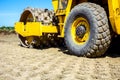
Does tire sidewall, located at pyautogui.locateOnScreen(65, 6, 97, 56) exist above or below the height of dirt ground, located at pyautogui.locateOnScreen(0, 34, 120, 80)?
above

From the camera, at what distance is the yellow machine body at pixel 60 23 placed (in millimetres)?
6215

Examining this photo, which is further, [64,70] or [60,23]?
[60,23]

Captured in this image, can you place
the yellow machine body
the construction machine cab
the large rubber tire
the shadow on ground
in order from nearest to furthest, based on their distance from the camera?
the yellow machine body
the large rubber tire
the shadow on ground
the construction machine cab

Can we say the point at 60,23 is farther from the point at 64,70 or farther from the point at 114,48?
the point at 64,70

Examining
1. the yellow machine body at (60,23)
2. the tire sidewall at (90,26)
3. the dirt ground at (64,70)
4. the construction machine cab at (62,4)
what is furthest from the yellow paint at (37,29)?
the dirt ground at (64,70)

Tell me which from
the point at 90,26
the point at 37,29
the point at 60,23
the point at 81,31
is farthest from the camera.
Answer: the point at 37,29

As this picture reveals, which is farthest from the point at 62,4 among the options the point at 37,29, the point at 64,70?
the point at 64,70

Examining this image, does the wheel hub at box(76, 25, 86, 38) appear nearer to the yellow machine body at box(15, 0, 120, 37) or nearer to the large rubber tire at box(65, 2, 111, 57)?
the large rubber tire at box(65, 2, 111, 57)

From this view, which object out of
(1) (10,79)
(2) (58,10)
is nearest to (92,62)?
(1) (10,79)

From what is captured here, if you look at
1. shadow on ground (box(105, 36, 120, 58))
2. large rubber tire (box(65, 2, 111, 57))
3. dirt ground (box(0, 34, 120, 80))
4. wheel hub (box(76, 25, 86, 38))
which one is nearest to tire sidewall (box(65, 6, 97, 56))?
large rubber tire (box(65, 2, 111, 57))

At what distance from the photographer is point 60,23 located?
8.21 m

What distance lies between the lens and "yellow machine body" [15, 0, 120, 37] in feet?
20.4

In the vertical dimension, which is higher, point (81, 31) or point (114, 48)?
point (81, 31)

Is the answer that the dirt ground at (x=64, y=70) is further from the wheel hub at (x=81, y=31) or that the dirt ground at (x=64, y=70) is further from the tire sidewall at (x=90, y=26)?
the wheel hub at (x=81, y=31)
